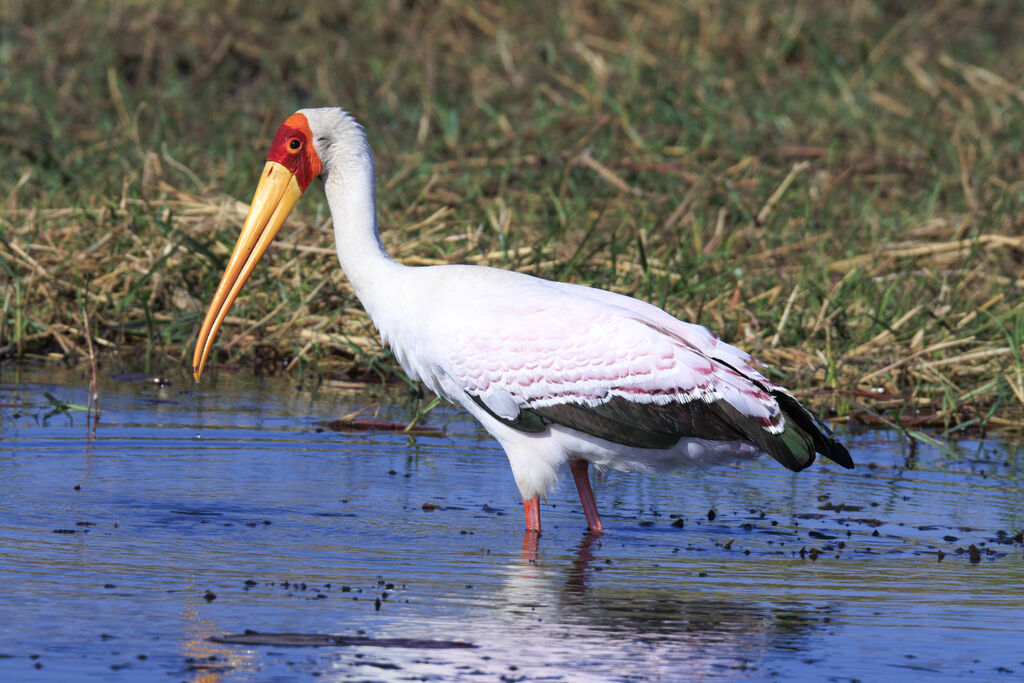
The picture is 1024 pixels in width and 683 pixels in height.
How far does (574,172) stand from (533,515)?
557 centimetres

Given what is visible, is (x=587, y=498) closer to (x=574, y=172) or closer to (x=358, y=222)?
(x=358, y=222)

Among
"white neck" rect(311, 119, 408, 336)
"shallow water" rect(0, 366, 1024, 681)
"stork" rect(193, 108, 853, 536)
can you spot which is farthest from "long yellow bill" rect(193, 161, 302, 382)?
"stork" rect(193, 108, 853, 536)

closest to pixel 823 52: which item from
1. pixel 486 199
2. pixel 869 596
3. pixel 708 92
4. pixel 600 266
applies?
pixel 708 92

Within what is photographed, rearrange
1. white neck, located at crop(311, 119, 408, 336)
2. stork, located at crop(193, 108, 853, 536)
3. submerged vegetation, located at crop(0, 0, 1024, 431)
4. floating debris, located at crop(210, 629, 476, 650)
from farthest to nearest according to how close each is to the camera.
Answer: submerged vegetation, located at crop(0, 0, 1024, 431), white neck, located at crop(311, 119, 408, 336), stork, located at crop(193, 108, 853, 536), floating debris, located at crop(210, 629, 476, 650)

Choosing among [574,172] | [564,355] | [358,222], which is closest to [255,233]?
[358,222]

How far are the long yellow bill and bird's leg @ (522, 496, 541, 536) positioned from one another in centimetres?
143

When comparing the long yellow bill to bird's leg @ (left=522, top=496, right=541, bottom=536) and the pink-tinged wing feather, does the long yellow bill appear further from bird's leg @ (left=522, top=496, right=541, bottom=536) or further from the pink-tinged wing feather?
bird's leg @ (left=522, top=496, right=541, bottom=536)

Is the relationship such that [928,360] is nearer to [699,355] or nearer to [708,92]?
[699,355]

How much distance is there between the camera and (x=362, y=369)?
8484 mm

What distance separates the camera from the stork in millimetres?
5527

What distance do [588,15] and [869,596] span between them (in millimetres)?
10651

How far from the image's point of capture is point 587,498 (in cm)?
568

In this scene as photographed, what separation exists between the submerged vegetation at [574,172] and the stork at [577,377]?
6.16 feet

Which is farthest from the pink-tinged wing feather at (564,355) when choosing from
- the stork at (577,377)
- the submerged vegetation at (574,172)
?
the submerged vegetation at (574,172)
